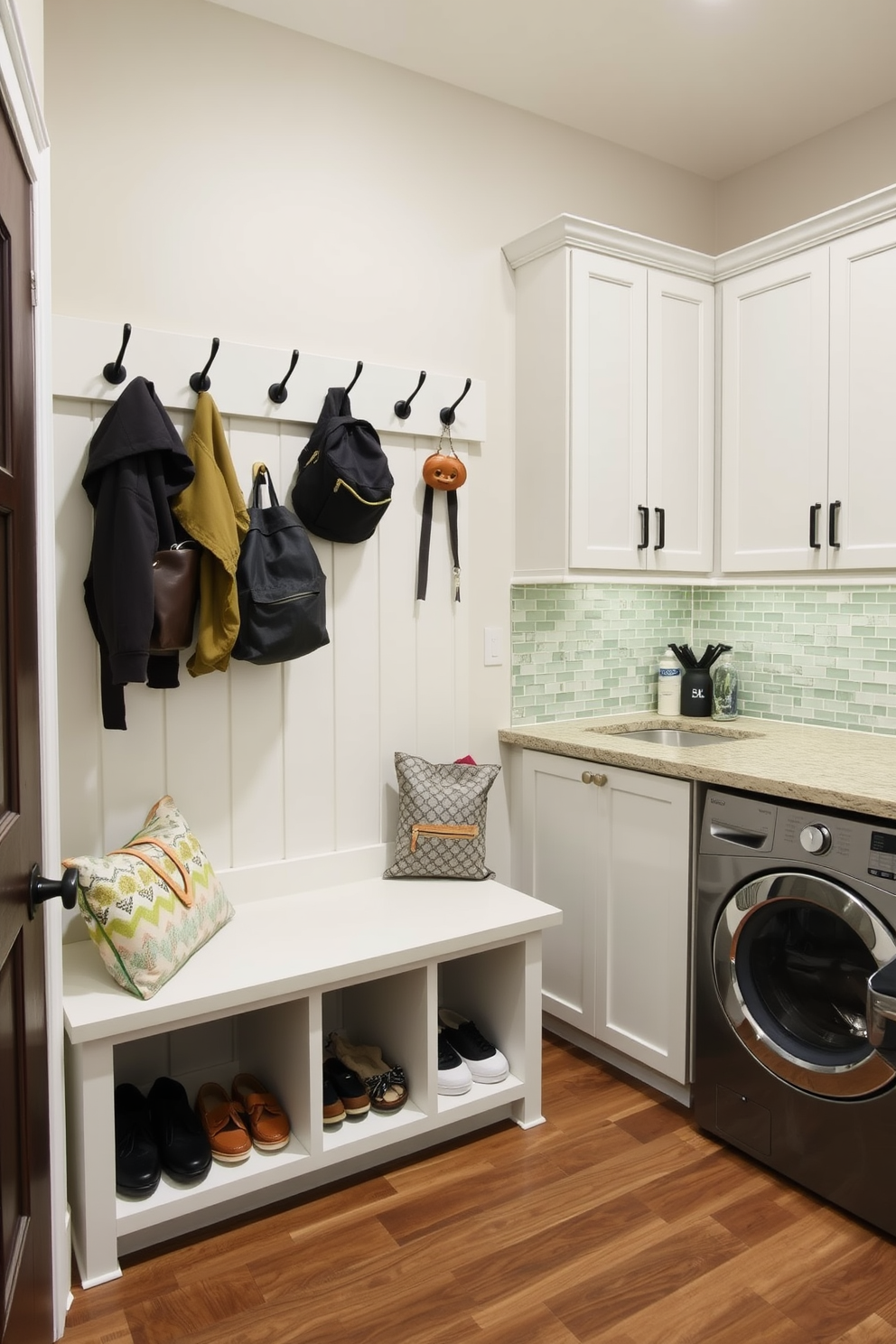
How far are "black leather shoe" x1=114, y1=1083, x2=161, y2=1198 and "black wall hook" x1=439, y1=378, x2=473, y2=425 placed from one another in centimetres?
190

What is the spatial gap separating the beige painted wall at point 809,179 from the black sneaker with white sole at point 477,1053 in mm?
2643

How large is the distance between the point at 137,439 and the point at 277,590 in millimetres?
452

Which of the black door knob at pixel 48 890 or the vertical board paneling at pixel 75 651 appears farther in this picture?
the vertical board paneling at pixel 75 651

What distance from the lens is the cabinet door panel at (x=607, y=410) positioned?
8.62 feet

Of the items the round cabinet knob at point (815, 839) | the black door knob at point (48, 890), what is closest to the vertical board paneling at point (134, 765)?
the black door knob at point (48, 890)


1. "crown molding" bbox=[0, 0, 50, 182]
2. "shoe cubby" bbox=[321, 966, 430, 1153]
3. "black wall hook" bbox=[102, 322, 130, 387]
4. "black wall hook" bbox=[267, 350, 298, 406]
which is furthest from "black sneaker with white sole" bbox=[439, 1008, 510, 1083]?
"crown molding" bbox=[0, 0, 50, 182]

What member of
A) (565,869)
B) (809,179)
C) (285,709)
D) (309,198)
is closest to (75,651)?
(285,709)

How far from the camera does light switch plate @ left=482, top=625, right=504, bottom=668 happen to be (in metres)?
2.82

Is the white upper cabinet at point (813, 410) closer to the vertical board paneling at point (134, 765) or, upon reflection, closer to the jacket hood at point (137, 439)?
the jacket hood at point (137, 439)

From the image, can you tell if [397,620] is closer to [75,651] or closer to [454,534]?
[454,534]

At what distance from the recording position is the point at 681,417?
2840 mm

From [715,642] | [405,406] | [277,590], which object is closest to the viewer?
[277,590]

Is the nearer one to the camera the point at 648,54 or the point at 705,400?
the point at 648,54

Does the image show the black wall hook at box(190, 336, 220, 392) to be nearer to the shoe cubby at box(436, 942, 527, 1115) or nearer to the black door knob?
the black door knob
